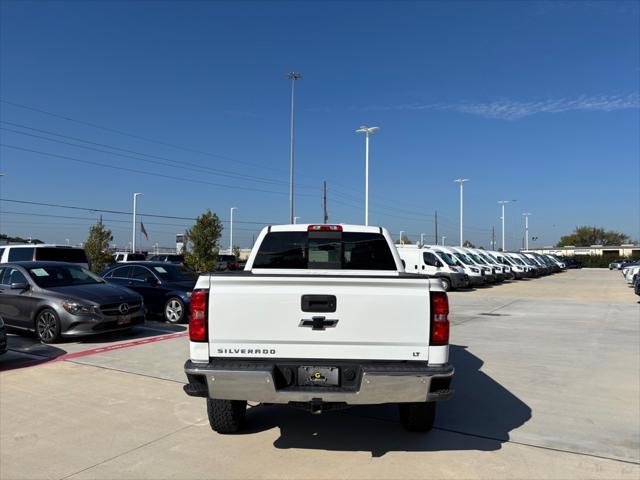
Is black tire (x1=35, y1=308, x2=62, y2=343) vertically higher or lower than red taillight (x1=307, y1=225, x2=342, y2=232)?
lower

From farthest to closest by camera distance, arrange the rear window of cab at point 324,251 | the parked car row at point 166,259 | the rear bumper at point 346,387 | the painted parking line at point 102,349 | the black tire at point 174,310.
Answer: the parked car row at point 166,259 → the black tire at point 174,310 → the painted parking line at point 102,349 → the rear window of cab at point 324,251 → the rear bumper at point 346,387

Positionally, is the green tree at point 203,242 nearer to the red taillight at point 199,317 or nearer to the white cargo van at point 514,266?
the white cargo van at point 514,266

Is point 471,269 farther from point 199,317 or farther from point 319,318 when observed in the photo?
point 199,317

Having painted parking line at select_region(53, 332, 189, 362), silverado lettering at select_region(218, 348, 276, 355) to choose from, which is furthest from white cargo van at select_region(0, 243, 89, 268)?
silverado lettering at select_region(218, 348, 276, 355)

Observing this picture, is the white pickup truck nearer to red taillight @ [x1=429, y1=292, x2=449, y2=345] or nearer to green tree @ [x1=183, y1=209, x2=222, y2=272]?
red taillight @ [x1=429, y1=292, x2=449, y2=345]

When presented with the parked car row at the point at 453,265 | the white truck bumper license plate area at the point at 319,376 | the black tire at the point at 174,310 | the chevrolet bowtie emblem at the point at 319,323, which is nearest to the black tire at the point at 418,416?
the white truck bumper license plate area at the point at 319,376

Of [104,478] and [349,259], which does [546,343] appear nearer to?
[349,259]

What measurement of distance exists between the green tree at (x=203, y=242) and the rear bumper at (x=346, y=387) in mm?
33770

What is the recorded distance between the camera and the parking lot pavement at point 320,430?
164 inches

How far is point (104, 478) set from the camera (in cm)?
399

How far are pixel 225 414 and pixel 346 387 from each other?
1345mm

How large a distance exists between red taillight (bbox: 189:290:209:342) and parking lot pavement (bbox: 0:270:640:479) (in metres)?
1.06

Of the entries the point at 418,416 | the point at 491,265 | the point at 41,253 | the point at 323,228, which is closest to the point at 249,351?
the point at 418,416

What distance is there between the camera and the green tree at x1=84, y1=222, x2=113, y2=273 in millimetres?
34875
